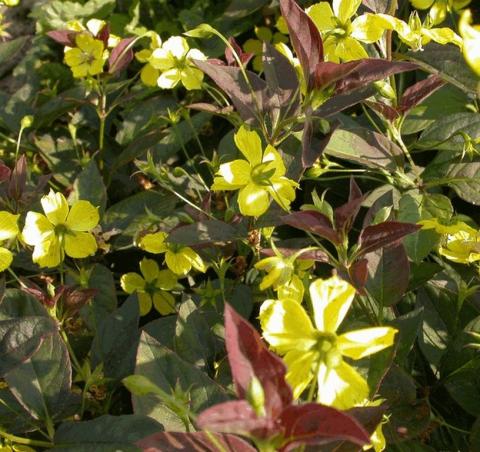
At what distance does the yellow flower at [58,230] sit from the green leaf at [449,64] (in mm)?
677

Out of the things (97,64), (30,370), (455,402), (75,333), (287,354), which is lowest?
(455,402)

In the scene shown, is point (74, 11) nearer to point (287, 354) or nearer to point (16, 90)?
point (16, 90)

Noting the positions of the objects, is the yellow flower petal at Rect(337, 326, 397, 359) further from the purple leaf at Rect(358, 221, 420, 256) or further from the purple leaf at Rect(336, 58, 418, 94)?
the purple leaf at Rect(336, 58, 418, 94)

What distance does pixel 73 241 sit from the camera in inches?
51.4

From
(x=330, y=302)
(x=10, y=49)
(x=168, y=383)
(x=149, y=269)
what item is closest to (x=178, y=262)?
(x=149, y=269)

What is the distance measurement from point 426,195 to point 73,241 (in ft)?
2.26

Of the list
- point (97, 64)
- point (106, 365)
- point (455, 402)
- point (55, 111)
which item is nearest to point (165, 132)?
point (97, 64)

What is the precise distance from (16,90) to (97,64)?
0.63m

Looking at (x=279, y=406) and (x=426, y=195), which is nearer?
(x=279, y=406)

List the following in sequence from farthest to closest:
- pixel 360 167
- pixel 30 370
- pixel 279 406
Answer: pixel 360 167 < pixel 30 370 < pixel 279 406

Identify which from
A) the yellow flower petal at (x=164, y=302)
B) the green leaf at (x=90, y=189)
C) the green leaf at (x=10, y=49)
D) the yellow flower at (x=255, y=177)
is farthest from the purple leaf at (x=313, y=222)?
the green leaf at (x=10, y=49)

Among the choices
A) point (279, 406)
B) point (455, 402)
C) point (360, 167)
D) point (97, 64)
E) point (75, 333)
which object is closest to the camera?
point (279, 406)

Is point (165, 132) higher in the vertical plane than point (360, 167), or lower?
higher

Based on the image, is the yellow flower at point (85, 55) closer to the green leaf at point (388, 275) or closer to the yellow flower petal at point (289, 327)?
the green leaf at point (388, 275)
